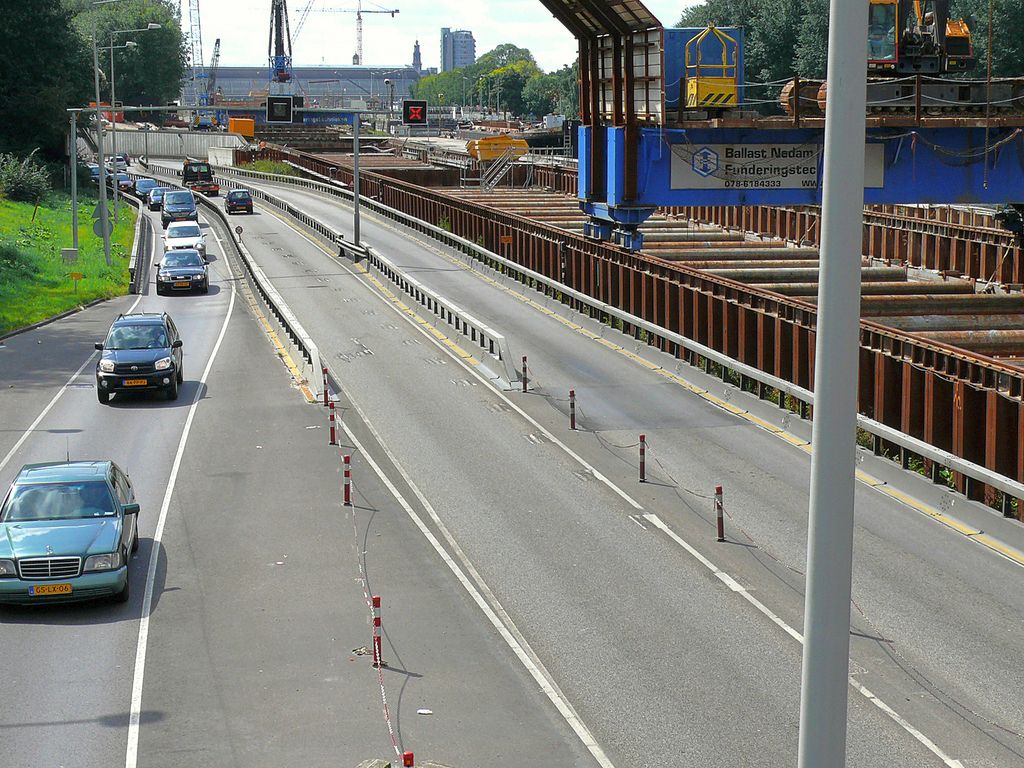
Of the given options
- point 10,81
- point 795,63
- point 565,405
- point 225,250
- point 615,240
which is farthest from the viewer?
point 795,63

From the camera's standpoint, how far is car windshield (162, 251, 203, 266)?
5538 cm

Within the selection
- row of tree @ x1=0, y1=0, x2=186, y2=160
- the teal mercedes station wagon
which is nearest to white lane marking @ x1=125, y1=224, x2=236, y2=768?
the teal mercedes station wagon

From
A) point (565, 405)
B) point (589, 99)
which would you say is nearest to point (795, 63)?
point (589, 99)

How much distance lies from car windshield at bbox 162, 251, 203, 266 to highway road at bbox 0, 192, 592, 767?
2805 cm

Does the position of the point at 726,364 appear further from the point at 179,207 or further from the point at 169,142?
the point at 169,142

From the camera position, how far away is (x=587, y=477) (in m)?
24.6

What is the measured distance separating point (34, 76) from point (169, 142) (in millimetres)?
72724

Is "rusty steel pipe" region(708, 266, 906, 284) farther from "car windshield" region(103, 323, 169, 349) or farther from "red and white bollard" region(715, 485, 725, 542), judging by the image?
"red and white bollard" region(715, 485, 725, 542)

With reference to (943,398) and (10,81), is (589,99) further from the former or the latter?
(10,81)

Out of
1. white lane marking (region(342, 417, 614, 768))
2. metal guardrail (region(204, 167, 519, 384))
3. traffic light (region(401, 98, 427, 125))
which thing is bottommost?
white lane marking (region(342, 417, 614, 768))

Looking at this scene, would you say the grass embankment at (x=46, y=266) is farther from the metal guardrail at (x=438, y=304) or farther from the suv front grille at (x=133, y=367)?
the suv front grille at (x=133, y=367)

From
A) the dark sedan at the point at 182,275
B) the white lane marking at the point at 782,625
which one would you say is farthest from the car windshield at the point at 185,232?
the white lane marking at the point at 782,625

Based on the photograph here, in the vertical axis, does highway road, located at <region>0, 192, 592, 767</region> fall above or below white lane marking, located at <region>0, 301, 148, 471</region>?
below

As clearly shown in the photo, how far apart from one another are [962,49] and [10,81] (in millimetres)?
77741
